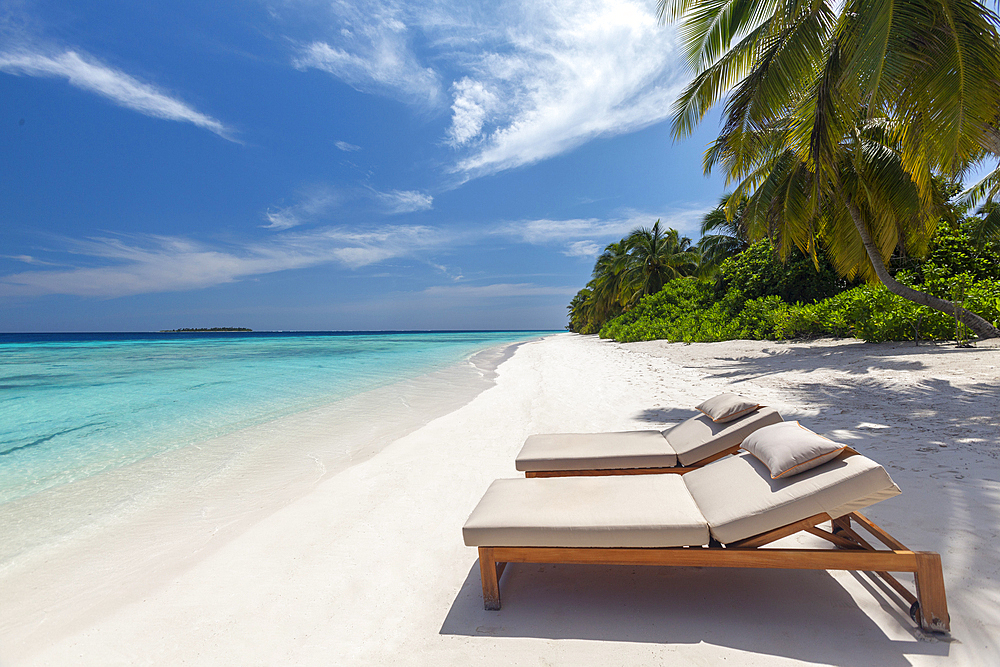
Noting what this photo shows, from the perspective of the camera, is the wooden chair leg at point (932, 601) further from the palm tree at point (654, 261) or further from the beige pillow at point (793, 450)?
the palm tree at point (654, 261)

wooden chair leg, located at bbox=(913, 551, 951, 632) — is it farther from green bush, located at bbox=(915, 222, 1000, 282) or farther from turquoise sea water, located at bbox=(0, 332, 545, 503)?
green bush, located at bbox=(915, 222, 1000, 282)

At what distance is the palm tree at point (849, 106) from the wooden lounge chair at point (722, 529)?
5402mm

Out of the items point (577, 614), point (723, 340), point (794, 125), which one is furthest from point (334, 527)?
point (723, 340)

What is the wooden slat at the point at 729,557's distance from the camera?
1803 mm

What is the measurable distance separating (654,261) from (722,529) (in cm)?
2831

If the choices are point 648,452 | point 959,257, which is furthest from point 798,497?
point 959,257

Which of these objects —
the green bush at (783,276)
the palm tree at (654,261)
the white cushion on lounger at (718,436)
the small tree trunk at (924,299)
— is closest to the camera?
the white cushion on lounger at (718,436)

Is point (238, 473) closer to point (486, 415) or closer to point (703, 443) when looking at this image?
point (486, 415)

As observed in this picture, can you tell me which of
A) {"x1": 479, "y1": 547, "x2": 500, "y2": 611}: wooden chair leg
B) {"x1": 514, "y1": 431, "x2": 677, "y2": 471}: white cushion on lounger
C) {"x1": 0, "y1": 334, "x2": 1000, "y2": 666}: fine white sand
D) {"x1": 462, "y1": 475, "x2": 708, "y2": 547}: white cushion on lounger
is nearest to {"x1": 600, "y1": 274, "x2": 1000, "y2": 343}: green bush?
{"x1": 0, "y1": 334, "x2": 1000, "y2": 666}: fine white sand

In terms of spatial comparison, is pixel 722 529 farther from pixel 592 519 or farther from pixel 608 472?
pixel 608 472

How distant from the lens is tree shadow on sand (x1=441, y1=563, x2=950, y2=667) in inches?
71.0

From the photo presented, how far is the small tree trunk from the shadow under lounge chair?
325 inches

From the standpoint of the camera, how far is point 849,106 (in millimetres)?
6570

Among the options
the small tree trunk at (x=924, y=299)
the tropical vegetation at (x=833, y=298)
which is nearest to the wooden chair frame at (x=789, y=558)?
the small tree trunk at (x=924, y=299)
